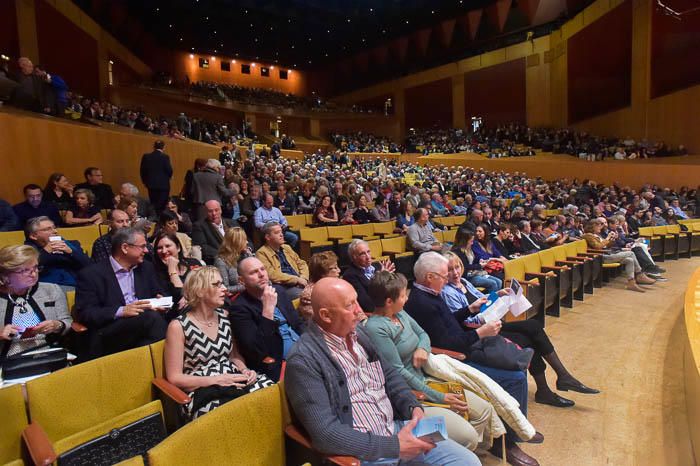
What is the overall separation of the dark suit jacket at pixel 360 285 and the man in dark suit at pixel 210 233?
1364mm

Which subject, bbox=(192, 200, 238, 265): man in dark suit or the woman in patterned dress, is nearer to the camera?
the woman in patterned dress

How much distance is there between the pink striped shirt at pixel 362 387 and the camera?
171 cm

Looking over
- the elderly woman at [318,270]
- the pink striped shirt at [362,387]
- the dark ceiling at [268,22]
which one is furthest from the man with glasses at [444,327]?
the dark ceiling at [268,22]

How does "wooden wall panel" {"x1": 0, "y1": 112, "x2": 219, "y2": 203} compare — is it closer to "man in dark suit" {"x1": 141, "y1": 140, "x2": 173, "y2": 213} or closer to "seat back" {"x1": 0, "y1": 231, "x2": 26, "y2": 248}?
"man in dark suit" {"x1": 141, "y1": 140, "x2": 173, "y2": 213}

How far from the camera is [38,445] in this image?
1.51 m

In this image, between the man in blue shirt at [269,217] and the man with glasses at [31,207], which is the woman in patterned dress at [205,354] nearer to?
the man with glasses at [31,207]

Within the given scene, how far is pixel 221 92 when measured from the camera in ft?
72.4

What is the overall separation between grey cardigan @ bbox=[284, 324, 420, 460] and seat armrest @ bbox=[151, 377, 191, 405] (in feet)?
1.57

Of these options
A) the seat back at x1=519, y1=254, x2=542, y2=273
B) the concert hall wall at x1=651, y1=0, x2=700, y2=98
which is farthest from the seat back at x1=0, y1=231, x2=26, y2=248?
the concert hall wall at x1=651, y1=0, x2=700, y2=98

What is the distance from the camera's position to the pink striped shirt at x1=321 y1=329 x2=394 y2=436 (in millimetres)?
1711

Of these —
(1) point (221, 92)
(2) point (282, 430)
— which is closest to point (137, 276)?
(2) point (282, 430)

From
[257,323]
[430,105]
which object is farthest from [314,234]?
[430,105]

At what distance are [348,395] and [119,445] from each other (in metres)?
0.85

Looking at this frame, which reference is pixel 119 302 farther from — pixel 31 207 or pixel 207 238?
pixel 31 207
